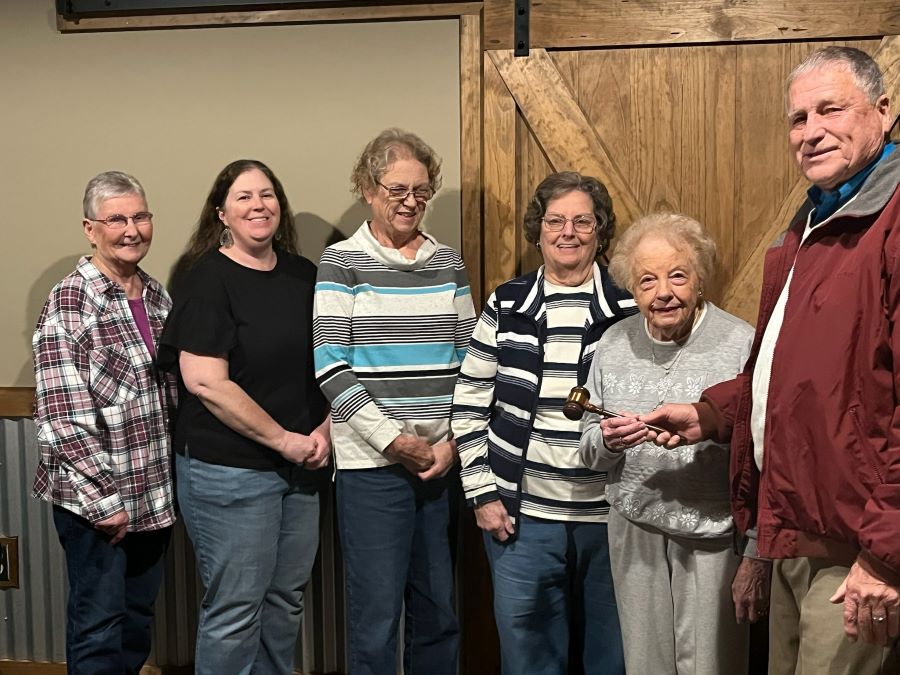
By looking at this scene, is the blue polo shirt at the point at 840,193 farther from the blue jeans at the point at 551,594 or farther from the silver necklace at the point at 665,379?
the blue jeans at the point at 551,594

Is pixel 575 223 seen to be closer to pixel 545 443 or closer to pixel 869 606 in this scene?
pixel 545 443

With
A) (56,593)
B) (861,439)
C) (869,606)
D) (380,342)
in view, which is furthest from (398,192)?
(56,593)

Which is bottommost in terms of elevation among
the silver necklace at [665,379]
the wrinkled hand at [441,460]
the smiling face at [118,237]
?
the wrinkled hand at [441,460]

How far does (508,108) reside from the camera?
10.1 ft

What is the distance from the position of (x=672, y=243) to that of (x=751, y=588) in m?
0.83

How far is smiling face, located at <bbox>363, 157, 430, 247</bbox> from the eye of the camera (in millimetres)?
2637

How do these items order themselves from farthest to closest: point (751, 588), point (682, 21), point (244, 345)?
point (682, 21)
point (244, 345)
point (751, 588)

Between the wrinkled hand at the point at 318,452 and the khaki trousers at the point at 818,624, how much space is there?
130 centimetres

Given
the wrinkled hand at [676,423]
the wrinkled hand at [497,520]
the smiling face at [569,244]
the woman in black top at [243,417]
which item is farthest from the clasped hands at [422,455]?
the wrinkled hand at [676,423]

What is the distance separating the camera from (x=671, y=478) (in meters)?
2.24

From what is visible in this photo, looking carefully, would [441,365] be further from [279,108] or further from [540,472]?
[279,108]

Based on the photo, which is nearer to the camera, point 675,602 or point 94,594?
point 675,602

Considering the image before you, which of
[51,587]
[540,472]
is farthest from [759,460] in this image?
[51,587]

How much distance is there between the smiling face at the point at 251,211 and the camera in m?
2.67
